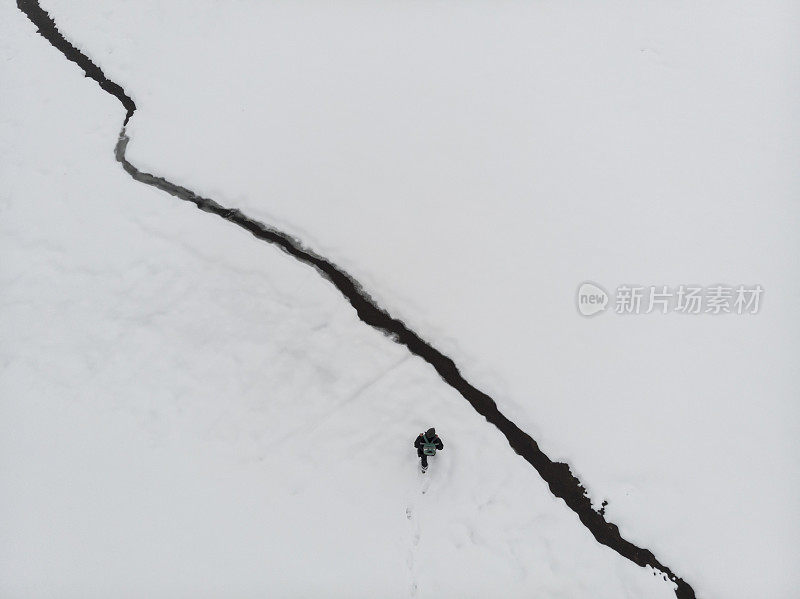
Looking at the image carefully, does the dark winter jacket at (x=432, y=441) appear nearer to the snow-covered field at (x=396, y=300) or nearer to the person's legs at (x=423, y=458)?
the person's legs at (x=423, y=458)

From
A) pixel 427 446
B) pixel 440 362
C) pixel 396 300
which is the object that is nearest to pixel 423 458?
pixel 427 446

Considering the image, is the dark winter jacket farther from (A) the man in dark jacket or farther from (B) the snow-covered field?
(B) the snow-covered field

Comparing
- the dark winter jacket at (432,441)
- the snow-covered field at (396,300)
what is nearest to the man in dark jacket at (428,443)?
the dark winter jacket at (432,441)

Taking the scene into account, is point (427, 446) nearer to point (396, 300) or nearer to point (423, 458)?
point (423, 458)

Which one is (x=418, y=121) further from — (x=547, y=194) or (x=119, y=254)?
(x=119, y=254)

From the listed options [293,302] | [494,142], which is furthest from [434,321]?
[494,142]

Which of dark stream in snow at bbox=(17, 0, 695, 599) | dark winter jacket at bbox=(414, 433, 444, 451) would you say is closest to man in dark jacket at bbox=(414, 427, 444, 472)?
dark winter jacket at bbox=(414, 433, 444, 451)
